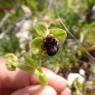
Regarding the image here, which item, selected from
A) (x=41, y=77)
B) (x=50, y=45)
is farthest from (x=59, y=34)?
(x=41, y=77)

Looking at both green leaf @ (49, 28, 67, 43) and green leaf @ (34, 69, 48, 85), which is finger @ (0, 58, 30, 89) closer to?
green leaf @ (34, 69, 48, 85)

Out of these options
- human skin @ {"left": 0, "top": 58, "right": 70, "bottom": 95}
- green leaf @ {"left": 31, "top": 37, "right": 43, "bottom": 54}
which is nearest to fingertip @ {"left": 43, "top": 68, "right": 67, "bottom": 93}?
human skin @ {"left": 0, "top": 58, "right": 70, "bottom": 95}

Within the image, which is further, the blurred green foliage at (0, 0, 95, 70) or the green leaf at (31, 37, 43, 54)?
the blurred green foliage at (0, 0, 95, 70)

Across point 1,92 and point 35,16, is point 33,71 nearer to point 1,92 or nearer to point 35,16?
point 1,92

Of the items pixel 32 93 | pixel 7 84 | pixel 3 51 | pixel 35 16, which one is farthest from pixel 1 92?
pixel 35 16

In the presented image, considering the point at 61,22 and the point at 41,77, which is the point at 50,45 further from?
the point at 61,22

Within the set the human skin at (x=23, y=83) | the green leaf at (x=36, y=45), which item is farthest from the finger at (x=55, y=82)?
the green leaf at (x=36, y=45)

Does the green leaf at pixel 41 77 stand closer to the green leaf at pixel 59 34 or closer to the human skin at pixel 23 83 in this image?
the human skin at pixel 23 83

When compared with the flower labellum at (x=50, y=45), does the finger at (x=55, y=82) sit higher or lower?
lower
